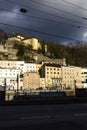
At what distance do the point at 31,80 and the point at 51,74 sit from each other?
1586 cm

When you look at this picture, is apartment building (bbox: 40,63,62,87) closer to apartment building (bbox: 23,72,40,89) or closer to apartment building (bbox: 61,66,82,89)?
apartment building (bbox: 61,66,82,89)

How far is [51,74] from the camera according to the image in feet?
488

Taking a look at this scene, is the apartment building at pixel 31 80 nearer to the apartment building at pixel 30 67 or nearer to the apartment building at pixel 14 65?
the apartment building at pixel 14 65

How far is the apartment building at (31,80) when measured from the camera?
135 metres

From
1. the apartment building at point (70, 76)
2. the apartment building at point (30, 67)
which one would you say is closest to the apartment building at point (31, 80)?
the apartment building at point (30, 67)

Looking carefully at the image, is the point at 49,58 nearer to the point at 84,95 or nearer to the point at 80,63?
the point at 80,63

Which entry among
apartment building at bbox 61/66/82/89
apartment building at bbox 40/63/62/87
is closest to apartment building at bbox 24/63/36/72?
apartment building at bbox 40/63/62/87

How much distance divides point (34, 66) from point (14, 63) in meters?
9.84

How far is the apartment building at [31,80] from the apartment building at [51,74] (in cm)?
750

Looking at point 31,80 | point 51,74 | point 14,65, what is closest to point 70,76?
point 51,74

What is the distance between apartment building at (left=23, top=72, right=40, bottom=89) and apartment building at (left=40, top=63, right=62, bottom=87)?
7495 millimetres

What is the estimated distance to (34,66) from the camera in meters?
153

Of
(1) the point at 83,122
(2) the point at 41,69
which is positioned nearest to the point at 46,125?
(1) the point at 83,122

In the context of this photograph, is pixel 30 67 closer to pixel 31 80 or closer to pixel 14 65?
pixel 14 65
